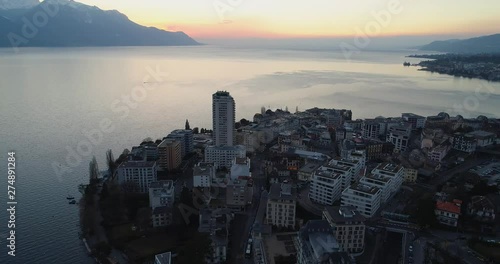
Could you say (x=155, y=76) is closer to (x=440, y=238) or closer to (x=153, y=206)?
(x=153, y=206)

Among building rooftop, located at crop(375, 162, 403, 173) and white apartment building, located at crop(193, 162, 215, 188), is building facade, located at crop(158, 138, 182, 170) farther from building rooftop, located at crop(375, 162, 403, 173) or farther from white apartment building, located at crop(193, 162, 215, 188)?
building rooftop, located at crop(375, 162, 403, 173)

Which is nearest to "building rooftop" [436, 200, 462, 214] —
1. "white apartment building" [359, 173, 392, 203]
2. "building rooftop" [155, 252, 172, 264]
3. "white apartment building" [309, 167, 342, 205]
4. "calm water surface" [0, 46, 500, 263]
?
"white apartment building" [359, 173, 392, 203]

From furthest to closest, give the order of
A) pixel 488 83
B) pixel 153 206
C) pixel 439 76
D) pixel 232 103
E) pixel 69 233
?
pixel 439 76 → pixel 488 83 → pixel 232 103 → pixel 153 206 → pixel 69 233

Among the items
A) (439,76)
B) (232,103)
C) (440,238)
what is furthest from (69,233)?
(439,76)

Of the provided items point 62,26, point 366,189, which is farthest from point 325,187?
point 62,26

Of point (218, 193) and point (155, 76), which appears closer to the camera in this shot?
point (218, 193)

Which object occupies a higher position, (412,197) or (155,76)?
(155,76)
